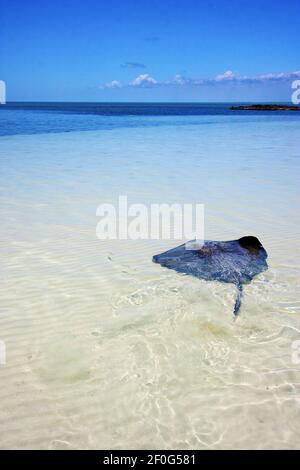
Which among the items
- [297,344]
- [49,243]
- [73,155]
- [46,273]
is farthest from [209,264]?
[73,155]

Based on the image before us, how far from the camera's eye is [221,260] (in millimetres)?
5270

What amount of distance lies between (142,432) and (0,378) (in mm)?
1420

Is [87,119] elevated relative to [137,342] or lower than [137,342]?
elevated

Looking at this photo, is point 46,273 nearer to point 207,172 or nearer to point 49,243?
point 49,243

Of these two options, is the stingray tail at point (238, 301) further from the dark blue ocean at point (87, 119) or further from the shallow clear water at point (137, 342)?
the dark blue ocean at point (87, 119)

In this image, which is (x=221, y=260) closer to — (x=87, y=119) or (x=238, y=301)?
(x=238, y=301)

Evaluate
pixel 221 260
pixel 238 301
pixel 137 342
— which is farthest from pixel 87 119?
pixel 137 342

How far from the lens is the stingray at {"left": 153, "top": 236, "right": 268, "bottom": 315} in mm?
5043

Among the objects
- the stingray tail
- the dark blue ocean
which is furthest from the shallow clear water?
the dark blue ocean

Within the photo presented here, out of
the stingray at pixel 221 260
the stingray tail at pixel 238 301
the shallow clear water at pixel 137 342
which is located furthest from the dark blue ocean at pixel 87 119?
the stingray tail at pixel 238 301

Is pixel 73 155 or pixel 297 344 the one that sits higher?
pixel 73 155

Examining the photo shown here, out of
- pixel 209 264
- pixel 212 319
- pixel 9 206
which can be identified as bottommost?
pixel 212 319

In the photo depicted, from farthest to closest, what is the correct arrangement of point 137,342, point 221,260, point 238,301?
point 221,260, point 238,301, point 137,342

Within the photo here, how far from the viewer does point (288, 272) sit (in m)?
5.36
